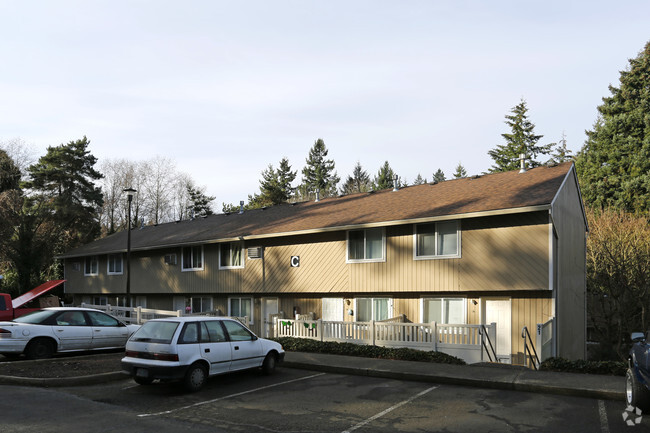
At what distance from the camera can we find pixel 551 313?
56.0 feet

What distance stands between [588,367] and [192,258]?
20.0 m

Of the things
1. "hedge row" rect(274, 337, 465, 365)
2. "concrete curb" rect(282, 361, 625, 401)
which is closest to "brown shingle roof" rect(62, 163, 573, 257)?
"hedge row" rect(274, 337, 465, 365)

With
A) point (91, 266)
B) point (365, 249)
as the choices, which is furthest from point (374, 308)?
point (91, 266)

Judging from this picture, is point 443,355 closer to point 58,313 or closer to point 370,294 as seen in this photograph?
point 370,294

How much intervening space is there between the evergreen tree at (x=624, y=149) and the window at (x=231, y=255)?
2664 centimetres

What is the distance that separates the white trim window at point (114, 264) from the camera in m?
31.9

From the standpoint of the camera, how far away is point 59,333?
14945 mm

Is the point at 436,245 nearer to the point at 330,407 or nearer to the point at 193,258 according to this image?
the point at 330,407

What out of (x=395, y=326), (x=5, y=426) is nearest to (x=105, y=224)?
(x=395, y=326)

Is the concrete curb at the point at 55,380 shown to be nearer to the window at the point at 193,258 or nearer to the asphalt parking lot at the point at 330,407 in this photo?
the asphalt parking lot at the point at 330,407

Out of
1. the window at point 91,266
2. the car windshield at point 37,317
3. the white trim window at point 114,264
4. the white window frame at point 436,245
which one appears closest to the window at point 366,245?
the white window frame at point 436,245

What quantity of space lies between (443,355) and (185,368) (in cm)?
710

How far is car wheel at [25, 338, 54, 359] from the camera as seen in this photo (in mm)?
14344

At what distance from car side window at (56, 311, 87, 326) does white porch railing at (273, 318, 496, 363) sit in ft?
22.5
